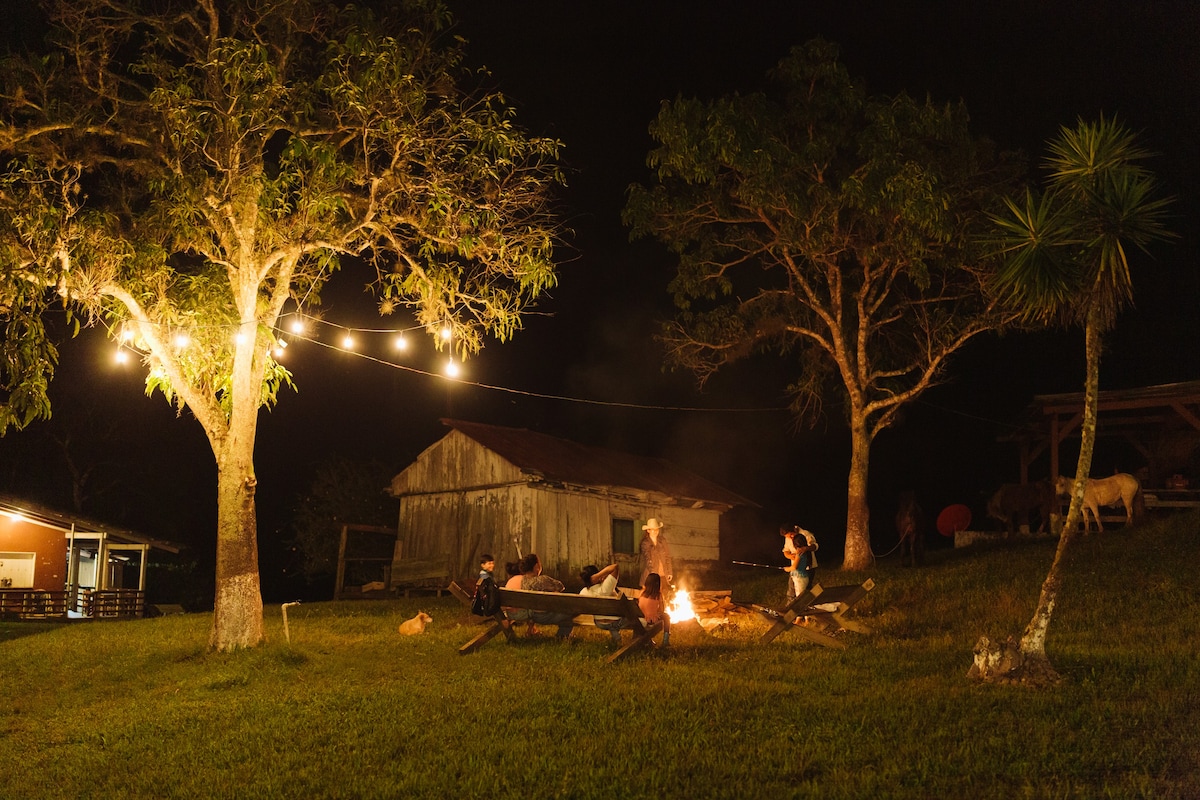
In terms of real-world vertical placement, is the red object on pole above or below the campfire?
above

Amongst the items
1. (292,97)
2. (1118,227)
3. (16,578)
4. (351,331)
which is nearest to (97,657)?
(351,331)

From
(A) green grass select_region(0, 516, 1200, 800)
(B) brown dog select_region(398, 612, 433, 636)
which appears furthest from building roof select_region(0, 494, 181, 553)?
(B) brown dog select_region(398, 612, 433, 636)

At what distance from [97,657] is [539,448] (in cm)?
1552

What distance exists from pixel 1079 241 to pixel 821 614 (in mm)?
6099

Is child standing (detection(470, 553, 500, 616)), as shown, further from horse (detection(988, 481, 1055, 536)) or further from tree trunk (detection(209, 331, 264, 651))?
horse (detection(988, 481, 1055, 536))

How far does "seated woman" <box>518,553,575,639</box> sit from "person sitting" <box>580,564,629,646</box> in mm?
391

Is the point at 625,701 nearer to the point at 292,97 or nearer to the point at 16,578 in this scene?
the point at 292,97

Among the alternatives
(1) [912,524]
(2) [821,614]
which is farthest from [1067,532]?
(1) [912,524]

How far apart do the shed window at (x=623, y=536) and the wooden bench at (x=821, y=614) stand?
14436mm

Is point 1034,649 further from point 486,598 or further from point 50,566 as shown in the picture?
point 50,566

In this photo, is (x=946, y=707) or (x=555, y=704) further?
(x=555, y=704)

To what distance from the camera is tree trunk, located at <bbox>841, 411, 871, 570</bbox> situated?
22.8 m

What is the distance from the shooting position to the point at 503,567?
25688 mm

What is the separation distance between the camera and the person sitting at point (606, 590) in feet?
41.8
